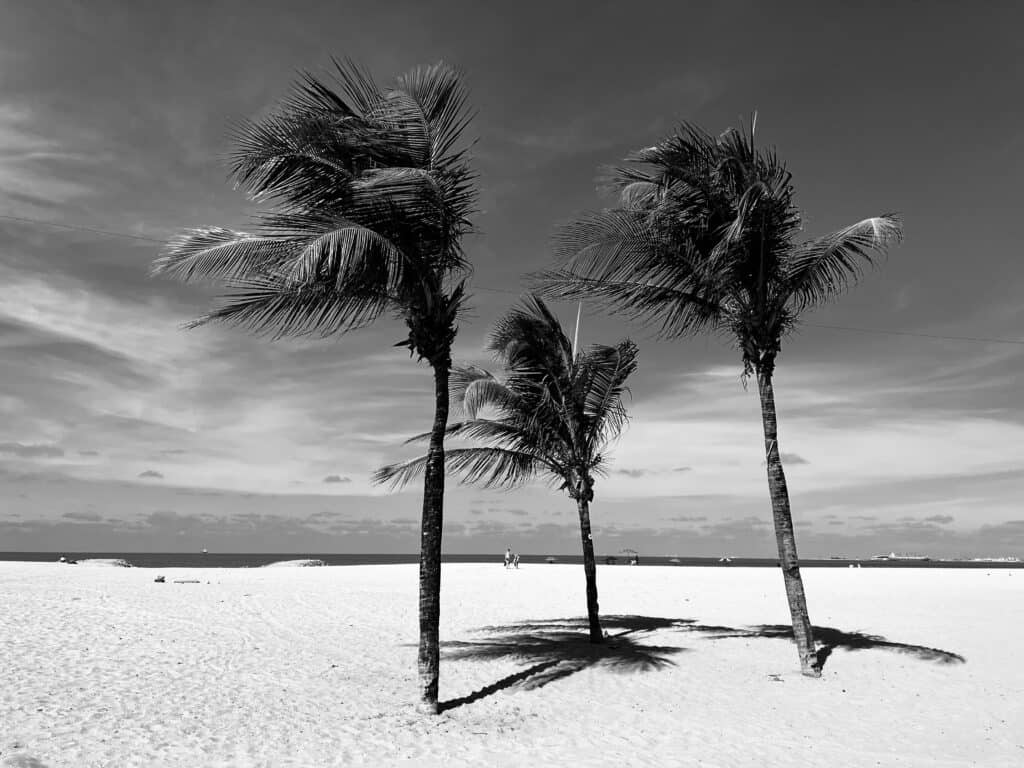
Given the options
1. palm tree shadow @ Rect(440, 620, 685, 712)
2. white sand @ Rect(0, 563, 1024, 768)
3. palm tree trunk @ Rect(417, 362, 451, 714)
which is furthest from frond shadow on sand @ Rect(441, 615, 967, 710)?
palm tree trunk @ Rect(417, 362, 451, 714)

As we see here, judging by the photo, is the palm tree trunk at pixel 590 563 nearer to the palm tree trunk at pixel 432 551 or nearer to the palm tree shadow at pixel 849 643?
the palm tree shadow at pixel 849 643

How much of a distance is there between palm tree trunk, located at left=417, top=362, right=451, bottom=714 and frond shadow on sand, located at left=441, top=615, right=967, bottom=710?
61cm

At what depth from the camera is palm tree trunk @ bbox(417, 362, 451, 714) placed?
9516 millimetres

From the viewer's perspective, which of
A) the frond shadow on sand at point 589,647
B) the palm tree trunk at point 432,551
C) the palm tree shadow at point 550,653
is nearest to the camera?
the palm tree trunk at point 432,551

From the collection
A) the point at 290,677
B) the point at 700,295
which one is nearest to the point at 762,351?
the point at 700,295

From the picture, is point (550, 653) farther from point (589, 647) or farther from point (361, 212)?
point (361, 212)

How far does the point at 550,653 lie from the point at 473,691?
3489 mm

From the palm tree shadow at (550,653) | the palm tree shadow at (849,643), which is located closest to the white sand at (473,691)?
the palm tree shadow at (550,653)

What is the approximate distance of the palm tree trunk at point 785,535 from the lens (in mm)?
12094

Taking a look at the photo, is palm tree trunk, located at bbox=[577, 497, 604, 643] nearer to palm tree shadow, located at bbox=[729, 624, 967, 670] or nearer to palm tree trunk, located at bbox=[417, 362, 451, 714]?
palm tree shadow, located at bbox=[729, 624, 967, 670]

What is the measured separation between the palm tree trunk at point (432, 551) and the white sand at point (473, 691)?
51cm

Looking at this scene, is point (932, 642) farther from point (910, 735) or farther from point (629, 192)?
point (629, 192)

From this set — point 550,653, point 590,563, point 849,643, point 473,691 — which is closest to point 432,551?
point 473,691

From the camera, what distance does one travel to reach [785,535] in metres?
12.4
